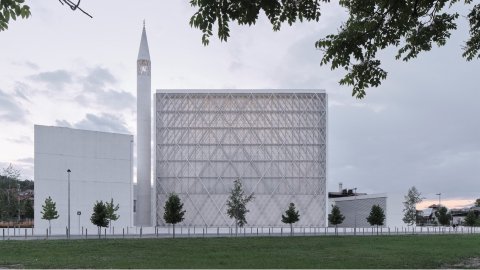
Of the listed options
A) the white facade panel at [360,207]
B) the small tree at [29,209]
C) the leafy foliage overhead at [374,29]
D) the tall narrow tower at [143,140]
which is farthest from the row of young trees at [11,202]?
the leafy foliage overhead at [374,29]

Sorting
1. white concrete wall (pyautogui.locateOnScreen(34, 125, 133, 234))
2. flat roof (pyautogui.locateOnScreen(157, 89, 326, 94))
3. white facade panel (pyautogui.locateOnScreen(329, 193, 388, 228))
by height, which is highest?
flat roof (pyautogui.locateOnScreen(157, 89, 326, 94))

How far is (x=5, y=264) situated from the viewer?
2219 cm

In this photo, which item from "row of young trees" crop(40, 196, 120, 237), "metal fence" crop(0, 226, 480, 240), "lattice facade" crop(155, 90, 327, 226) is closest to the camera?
"metal fence" crop(0, 226, 480, 240)

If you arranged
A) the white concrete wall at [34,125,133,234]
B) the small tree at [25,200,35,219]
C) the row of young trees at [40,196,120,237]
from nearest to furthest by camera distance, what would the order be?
the row of young trees at [40,196,120,237], the white concrete wall at [34,125,133,234], the small tree at [25,200,35,219]

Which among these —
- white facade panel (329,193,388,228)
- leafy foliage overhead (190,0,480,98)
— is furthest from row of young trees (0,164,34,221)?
leafy foliage overhead (190,0,480,98)

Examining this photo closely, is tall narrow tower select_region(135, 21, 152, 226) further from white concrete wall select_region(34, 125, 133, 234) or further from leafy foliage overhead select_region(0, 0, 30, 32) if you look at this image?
leafy foliage overhead select_region(0, 0, 30, 32)

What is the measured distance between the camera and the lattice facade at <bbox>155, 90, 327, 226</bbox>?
91.9 meters

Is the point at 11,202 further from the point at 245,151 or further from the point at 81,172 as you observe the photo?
the point at 245,151

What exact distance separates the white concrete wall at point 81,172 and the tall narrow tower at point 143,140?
41.4ft

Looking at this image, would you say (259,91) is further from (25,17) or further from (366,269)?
(25,17)

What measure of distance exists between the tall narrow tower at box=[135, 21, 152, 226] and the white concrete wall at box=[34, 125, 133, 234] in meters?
12.6

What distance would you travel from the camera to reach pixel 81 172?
7306cm

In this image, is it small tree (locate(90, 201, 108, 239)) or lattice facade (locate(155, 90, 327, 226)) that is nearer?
small tree (locate(90, 201, 108, 239))

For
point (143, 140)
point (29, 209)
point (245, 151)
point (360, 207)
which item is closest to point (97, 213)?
point (143, 140)
